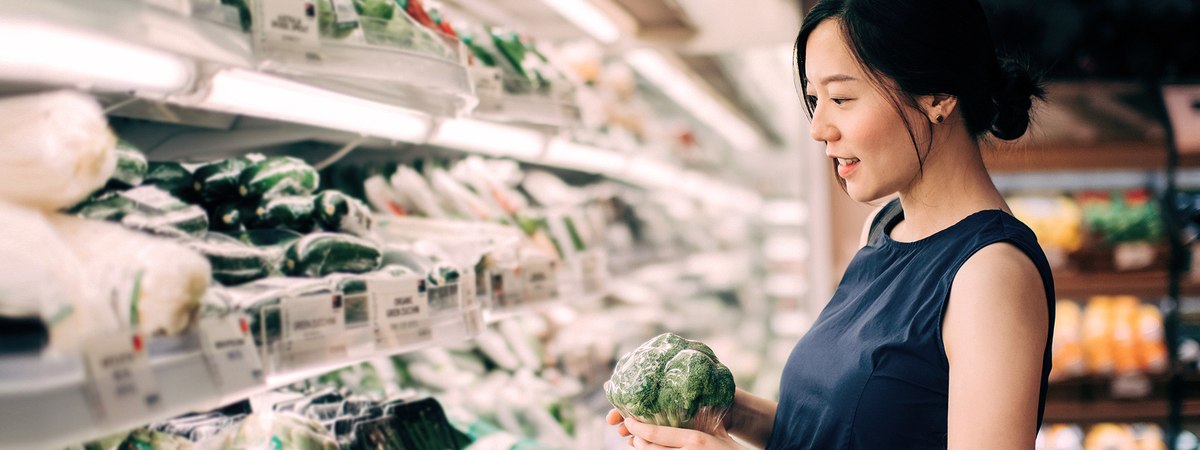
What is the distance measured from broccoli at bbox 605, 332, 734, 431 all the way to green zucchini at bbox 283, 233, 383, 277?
0.41m

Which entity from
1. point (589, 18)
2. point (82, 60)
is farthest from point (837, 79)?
point (589, 18)

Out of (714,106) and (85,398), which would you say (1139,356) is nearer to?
(714,106)

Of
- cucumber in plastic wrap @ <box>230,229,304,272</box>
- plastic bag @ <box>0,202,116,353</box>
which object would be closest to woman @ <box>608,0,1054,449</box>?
cucumber in plastic wrap @ <box>230,229,304,272</box>

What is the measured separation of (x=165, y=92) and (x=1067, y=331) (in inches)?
135

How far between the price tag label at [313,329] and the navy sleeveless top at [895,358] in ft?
2.16

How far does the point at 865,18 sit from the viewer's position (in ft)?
4.12

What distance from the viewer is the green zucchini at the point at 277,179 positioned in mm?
1358

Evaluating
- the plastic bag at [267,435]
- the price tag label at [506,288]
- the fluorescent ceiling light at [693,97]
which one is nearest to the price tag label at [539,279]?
the price tag label at [506,288]

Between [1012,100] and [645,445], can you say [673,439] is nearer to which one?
[645,445]

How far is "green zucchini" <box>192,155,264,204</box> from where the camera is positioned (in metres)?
1.30

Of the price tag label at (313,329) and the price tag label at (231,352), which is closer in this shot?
the price tag label at (231,352)

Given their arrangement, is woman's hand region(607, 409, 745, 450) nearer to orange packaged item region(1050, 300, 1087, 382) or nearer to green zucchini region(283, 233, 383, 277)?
green zucchini region(283, 233, 383, 277)

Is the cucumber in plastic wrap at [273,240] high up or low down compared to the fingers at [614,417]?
up

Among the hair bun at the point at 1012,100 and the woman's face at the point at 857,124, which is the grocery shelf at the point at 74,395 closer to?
the woman's face at the point at 857,124
